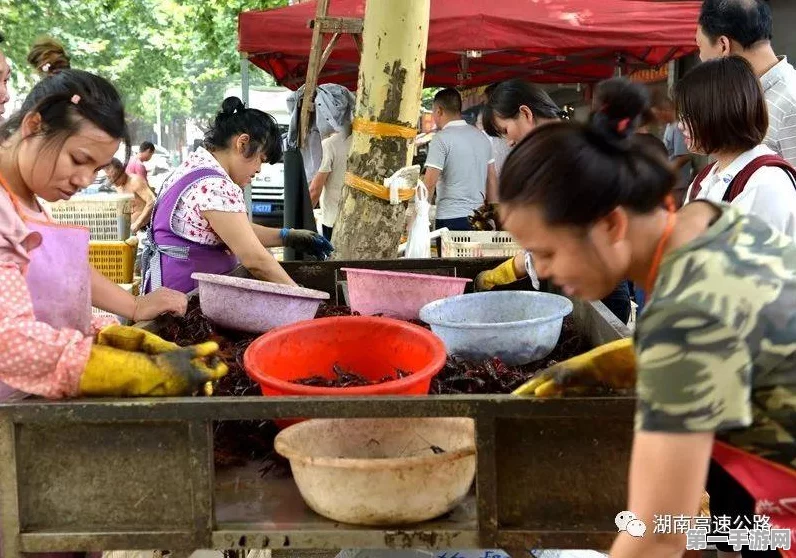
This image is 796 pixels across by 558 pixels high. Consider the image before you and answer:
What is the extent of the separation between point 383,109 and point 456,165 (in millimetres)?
3052

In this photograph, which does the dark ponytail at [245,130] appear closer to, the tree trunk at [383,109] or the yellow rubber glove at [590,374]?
the tree trunk at [383,109]

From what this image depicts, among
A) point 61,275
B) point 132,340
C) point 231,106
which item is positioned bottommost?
point 132,340

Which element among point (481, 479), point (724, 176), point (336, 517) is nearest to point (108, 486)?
point (336, 517)

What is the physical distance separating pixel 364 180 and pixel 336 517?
2.44m

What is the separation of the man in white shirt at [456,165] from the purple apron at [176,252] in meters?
3.60

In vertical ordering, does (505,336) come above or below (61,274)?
below

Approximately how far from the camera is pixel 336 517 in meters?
1.86

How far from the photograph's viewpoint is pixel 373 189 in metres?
4.05

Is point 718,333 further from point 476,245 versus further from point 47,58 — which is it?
point 476,245

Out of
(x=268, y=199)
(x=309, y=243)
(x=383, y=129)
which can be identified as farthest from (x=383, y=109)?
(x=268, y=199)

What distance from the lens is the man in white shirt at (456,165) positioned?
6.96 m

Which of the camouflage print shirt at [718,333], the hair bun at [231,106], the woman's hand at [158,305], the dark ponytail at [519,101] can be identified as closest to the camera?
the camouflage print shirt at [718,333]

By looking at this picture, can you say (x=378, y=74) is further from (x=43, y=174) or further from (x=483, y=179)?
(x=483, y=179)

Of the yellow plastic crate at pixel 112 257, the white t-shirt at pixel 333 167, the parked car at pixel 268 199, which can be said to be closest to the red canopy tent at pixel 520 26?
the white t-shirt at pixel 333 167
